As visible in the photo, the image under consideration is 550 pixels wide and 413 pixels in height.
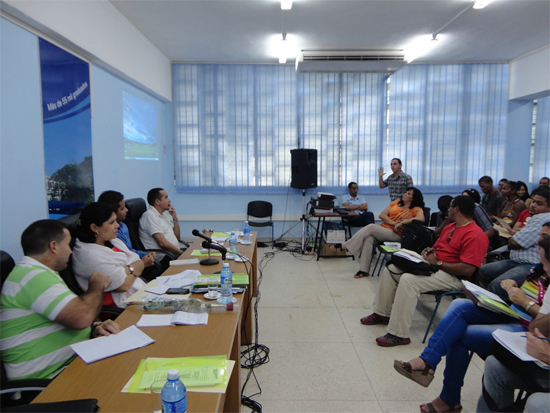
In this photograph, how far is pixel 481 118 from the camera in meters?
6.34

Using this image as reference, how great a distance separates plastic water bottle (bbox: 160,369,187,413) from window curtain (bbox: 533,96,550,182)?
7.75m

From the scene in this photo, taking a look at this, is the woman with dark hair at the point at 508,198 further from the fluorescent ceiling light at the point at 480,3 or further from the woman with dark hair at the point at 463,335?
the woman with dark hair at the point at 463,335

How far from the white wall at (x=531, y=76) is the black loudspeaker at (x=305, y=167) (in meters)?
3.81

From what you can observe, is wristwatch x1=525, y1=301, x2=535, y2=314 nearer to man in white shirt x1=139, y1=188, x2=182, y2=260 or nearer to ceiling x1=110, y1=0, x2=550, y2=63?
man in white shirt x1=139, y1=188, x2=182, y2=260

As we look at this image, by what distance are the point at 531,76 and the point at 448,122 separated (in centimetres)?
141

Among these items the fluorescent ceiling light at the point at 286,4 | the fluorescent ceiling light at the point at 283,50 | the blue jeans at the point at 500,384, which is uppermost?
the fluorescent ceiling light at the point at 283,50

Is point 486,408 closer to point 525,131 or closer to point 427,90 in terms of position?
point 427,90

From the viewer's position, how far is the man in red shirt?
105 inches

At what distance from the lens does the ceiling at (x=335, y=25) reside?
3996 mm

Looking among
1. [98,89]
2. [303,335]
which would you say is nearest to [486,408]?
[303,335]

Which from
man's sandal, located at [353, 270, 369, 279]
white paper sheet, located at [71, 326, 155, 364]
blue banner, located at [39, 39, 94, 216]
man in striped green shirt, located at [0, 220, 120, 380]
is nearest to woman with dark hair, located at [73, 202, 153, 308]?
man in striped green shirt, located at [0, 220, 120, 380]

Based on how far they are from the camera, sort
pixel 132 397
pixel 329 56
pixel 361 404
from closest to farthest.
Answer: pixel 132 397 → pixel 361 404 → pixel 329 56

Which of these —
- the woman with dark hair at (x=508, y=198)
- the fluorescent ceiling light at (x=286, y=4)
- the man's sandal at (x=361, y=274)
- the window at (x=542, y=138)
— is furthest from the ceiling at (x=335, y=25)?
the man's sandal at (x=361, y=274)

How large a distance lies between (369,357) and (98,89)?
12.7 ft
